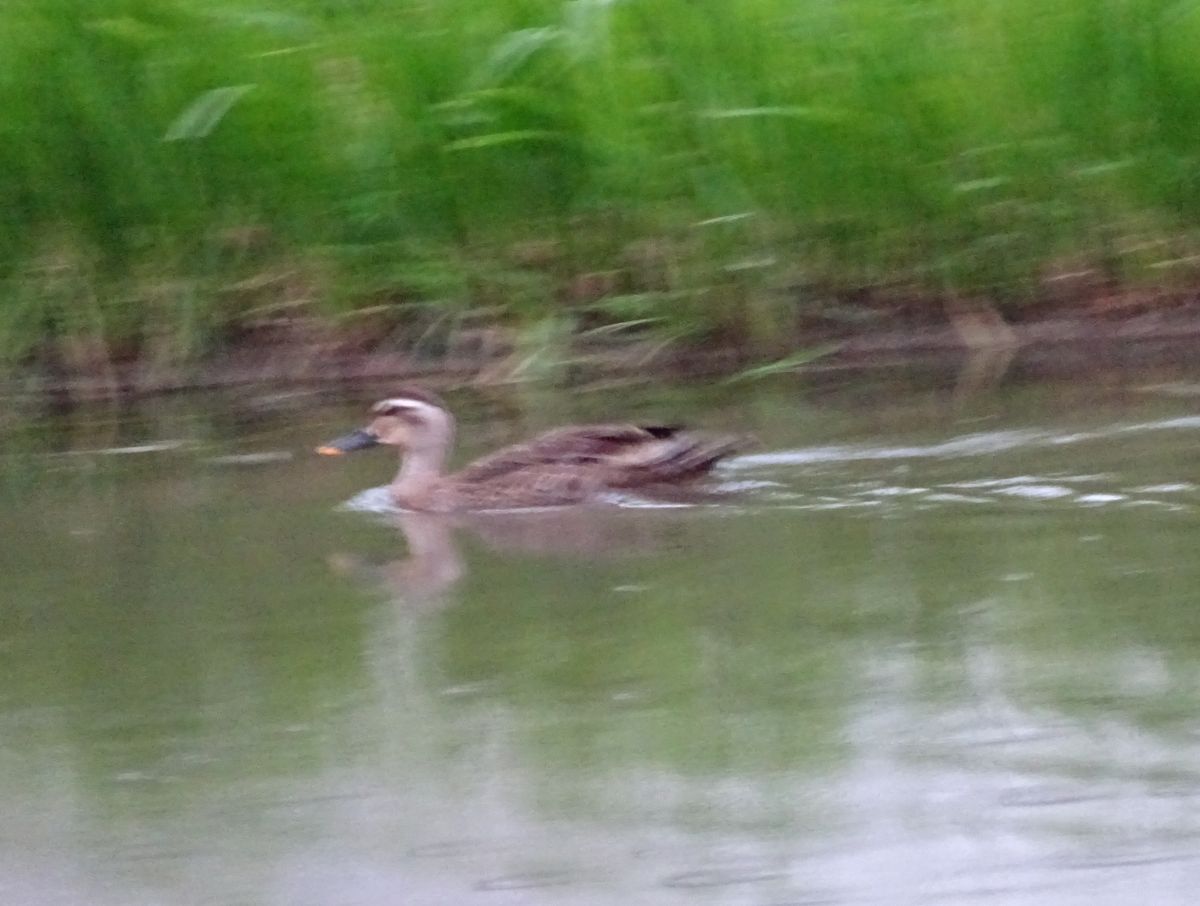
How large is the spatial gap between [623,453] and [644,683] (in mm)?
2709

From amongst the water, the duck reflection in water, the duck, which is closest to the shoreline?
the water

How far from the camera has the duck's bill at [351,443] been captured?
28.5 feet

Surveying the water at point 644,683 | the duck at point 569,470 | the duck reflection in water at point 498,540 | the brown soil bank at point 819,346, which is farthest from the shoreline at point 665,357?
the duck reflection in water at point 498,540

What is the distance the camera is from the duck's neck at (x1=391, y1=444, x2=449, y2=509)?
830cm

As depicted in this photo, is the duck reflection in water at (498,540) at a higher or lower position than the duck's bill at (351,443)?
lower

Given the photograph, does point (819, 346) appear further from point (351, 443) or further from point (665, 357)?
point (351, 443)

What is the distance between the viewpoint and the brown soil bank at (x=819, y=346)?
10.3m

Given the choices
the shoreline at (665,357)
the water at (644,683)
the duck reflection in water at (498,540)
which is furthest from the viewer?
the shoreline at (665,357)

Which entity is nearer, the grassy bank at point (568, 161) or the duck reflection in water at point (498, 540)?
the duck reflection in water at point (498, 540)

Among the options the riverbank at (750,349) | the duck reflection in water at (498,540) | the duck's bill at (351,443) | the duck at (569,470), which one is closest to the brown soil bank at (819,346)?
the riverbank at (750,349)

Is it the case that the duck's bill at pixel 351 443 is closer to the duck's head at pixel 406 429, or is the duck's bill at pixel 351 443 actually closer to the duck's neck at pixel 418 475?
the duck's head at pixel 406 429

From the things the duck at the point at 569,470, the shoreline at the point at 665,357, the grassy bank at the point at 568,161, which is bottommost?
the shoreline at the point at 665,357

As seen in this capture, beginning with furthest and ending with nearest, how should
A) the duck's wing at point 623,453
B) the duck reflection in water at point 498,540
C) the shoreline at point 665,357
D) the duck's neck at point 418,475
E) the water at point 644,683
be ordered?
the shoreline at point 665,357 < the duck's neck at point 418,475 < the duck's wing at point 623,453 < the duck reflection in water at point 498,540 < the water at point 644,683

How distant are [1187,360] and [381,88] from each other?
344 cm
